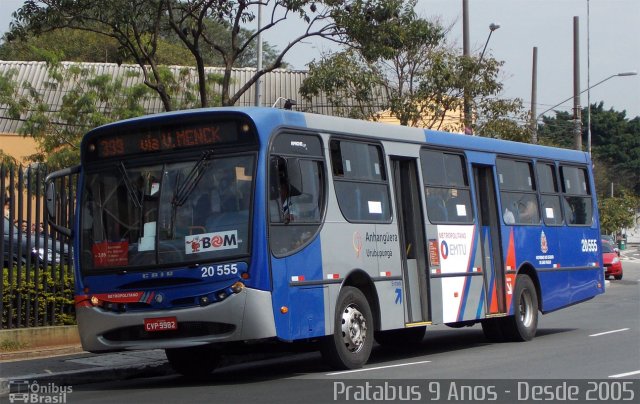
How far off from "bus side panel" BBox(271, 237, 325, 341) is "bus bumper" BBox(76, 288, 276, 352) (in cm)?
19

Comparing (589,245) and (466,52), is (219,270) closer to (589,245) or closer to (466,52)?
(589,245)

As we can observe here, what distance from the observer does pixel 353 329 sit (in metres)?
12.2

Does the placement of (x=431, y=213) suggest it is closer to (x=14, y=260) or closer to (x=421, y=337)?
(x=421, y=337)

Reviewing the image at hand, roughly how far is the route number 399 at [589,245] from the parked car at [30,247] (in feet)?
29.5

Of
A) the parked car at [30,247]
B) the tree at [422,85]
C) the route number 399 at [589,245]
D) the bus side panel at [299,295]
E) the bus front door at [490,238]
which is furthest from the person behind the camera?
the tree at [422,85]

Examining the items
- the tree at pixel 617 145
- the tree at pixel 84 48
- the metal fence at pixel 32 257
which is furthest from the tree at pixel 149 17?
the tree at pixel 617 145

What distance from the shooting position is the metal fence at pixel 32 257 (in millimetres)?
14820

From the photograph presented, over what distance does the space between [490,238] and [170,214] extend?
20.2 feet

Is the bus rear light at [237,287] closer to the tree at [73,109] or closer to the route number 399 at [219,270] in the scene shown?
the route number 399 at [219,270]

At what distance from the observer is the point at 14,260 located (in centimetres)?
1582

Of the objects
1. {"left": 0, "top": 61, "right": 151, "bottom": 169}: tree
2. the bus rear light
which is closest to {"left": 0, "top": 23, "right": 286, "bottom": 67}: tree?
{"left": 0, "top": 61, "right": 151, "bottom": 169}: tree

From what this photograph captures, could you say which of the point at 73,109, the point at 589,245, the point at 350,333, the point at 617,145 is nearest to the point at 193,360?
the point at 350,333

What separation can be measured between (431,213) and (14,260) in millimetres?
6617

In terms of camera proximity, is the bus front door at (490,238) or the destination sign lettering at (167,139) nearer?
the destination sign lettering at (167,139)
